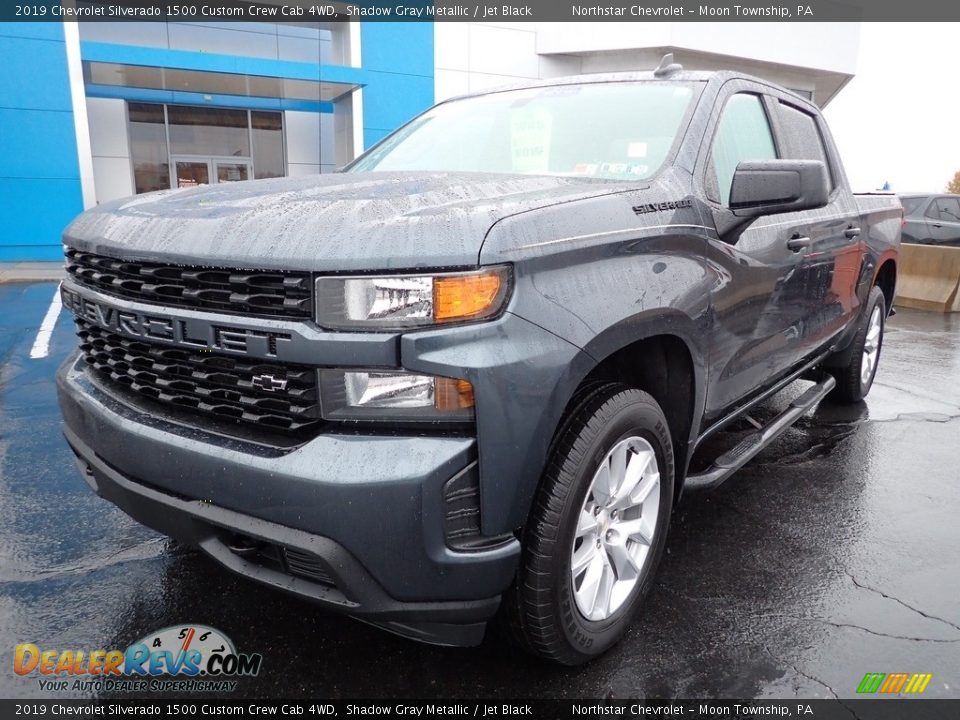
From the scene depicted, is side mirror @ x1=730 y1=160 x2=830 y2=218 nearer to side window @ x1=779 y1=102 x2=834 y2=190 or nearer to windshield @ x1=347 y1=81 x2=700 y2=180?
windshield @ x1=347 y1=81 x2=700 y2=180

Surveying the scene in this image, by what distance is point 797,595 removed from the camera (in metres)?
2.73

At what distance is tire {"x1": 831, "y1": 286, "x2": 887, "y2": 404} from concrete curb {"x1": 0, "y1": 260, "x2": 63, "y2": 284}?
11380 millimetres

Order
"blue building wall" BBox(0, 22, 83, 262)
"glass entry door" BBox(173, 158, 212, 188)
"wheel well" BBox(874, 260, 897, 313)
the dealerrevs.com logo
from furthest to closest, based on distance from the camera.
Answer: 1. "glass entry door" BBox(173, 158, 212, 188)
2. "blue building wall" BBox(0, 22, 83, 262)
3. "wheel well" BBox(874, 260, 897, 313)
4. the dealerrevs.com logo

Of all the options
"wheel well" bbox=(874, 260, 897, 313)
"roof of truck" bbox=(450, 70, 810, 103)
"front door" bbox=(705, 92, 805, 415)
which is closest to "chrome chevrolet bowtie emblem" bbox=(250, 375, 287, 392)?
"front door" bbox=(705, 92, 805, 415)

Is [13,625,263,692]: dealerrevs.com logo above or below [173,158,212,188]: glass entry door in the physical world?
above

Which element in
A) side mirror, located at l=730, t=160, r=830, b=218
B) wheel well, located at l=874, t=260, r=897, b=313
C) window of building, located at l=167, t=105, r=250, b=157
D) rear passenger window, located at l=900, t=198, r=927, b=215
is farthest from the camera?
window of building, located at l=167, t=105, r=250, b=157

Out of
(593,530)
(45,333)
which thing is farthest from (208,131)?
(593,530)

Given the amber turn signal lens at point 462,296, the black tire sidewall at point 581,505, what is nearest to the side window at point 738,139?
the black tire sidewall at point 581,505

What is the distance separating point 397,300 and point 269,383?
406mm

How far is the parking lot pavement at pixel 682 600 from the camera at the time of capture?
223cm

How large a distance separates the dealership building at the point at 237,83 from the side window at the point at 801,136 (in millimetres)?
13314

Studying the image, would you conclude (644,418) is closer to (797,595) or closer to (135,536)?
(797,595)

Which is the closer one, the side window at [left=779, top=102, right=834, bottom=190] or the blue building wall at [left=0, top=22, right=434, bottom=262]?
the side window at [left=779, top=102, right=834, bottom=190]

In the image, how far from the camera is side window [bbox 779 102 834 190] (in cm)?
362
